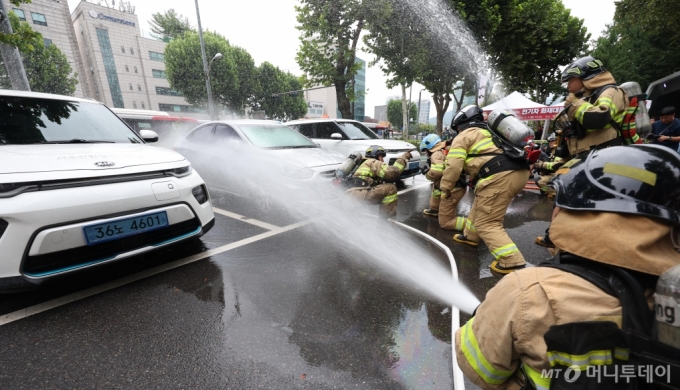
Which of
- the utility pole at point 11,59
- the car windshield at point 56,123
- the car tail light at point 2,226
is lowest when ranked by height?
the car tail light at point 2,226

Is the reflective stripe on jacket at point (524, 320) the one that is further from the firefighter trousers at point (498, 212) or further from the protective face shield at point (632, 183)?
the firefighter trousers at point (498, 212)

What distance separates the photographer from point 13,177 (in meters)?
2.11

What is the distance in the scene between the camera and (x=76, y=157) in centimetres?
258

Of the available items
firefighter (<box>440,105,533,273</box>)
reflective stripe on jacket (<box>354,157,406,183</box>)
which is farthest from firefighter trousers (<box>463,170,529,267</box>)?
reflective stripe on jacket (<box>354,157,406,183</box>)

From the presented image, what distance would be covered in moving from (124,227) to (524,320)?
107 inches

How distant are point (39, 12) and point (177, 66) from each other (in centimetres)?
2571

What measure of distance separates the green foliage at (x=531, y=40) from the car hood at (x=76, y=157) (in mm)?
17446

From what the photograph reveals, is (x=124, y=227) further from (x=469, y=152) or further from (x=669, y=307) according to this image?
(x=469, y=152)

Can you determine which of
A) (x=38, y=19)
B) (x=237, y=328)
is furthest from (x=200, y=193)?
(x=38, y=19)

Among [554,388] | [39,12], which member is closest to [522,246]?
[554,388]

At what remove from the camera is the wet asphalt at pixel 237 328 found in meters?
1.75

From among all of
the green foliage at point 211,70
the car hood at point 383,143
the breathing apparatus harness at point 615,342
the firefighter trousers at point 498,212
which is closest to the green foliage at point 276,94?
the green foliage at point 211,70

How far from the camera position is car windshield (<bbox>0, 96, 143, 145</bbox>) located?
2.96m

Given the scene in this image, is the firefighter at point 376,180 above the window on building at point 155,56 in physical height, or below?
below
